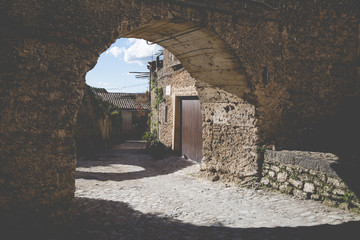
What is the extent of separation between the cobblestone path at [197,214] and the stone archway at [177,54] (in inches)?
24.3

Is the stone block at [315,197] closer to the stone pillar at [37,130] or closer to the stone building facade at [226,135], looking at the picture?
the stone building facade at [226,135]

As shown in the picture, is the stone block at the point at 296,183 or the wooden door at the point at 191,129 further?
the wooden door at the point at 191,129

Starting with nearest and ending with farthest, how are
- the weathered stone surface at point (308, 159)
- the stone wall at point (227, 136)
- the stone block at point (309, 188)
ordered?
the weathered stone surface at point (308, 159)
the stone block at point (309, 188)
the stone wall at point (227, 136)

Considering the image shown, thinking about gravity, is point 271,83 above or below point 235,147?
above

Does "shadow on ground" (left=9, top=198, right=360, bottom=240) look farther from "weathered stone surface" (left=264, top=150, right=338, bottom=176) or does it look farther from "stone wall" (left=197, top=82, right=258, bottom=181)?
"stone wall" (left=197, top=82, right=258, bottom=181)

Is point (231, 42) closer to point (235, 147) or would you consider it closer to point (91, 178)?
point (235, 147)

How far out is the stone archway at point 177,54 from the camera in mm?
2820

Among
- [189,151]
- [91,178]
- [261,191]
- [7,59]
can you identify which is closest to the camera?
[7,59]

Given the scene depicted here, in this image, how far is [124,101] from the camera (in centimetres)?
2562

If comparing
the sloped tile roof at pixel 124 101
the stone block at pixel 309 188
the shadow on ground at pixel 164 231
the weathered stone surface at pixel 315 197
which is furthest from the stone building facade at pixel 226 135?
the sloped tile roof at pixel 124 101

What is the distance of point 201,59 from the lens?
4.93m

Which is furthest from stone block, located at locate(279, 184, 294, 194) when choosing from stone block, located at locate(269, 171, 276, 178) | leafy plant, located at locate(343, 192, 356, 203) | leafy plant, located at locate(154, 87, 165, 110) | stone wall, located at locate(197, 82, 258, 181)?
leafy plant, located at locate(154, 87, 165, 110)

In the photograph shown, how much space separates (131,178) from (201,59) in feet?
10.4

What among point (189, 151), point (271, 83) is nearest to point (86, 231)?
point (271, 83)
